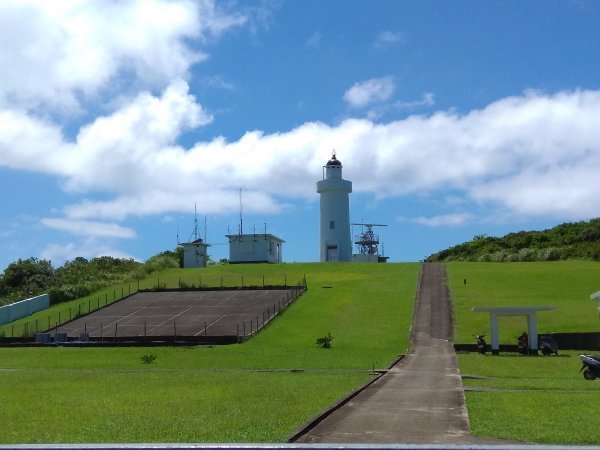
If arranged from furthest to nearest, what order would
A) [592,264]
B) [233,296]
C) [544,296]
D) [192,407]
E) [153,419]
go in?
[592,264] → [233,296] → [544,296] → [192,407] → [153,419]

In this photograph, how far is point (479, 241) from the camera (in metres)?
89.6

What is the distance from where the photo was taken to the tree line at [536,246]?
67938 mm

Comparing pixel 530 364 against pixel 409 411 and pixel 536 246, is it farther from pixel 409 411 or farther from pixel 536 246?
pixel 536 246

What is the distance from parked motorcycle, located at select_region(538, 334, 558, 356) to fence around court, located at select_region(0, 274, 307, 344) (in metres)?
12.7

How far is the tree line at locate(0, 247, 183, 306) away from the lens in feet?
177

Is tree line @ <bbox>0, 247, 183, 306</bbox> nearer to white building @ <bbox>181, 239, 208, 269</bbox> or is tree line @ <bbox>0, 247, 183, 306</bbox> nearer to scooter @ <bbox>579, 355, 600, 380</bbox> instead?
white building @ <bbox>181, 239, 208, 269</bbox>

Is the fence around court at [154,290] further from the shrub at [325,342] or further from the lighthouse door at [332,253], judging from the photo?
the lighthouse door at [332,253]

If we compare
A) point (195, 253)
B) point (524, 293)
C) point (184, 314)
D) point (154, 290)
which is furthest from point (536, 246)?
point (184, 314)

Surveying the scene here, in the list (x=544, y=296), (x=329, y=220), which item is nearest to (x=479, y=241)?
(x=329, y=220)

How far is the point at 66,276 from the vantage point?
66.8 meters

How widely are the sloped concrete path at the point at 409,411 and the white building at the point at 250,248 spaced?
139 ft

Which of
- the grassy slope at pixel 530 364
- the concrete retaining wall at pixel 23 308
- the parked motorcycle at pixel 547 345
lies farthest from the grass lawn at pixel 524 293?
the concrete retaining wall at pixel 23 308

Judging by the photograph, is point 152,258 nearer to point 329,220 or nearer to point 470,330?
point 329,220

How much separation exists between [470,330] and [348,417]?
2401 cm
